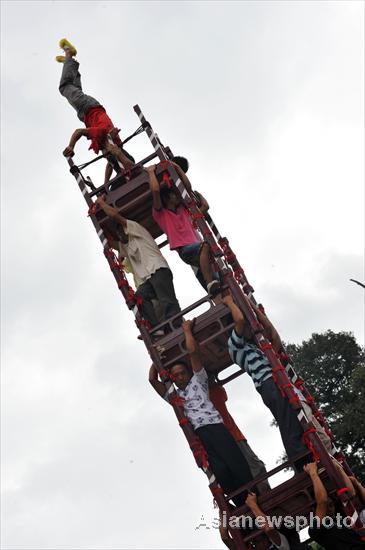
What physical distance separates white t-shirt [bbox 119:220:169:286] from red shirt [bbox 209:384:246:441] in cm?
197

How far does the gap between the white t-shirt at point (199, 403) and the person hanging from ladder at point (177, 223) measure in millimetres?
1444

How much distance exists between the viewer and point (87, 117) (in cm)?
1286

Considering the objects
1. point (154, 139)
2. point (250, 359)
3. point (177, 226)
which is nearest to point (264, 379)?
point (250, 359)

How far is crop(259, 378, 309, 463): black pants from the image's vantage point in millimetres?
9594

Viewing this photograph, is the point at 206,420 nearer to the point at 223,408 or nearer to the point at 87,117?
the point at 223,408

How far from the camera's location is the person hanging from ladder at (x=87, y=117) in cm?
1227

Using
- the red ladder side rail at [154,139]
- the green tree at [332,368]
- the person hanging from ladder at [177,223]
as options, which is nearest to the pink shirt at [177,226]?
the person hanging from ladder at [177,223]

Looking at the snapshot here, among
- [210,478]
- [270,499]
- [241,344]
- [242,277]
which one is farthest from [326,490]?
[242,277]

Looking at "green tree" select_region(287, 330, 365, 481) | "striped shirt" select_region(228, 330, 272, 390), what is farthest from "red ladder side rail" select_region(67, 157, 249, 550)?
"green tree" select_region(287, 330, 365, 481)

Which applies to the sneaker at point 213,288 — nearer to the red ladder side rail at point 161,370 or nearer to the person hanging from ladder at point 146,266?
the person hanging from ladder at point 146,266

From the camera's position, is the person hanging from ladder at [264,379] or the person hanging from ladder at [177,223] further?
the person hanging from ladder at [177,223]

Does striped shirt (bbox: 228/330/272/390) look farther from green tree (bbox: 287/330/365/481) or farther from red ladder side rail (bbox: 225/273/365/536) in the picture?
green tree (bbox: 287/330/365/481)

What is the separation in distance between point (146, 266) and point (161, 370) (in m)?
1.80

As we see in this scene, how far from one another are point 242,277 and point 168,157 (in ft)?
7.26
